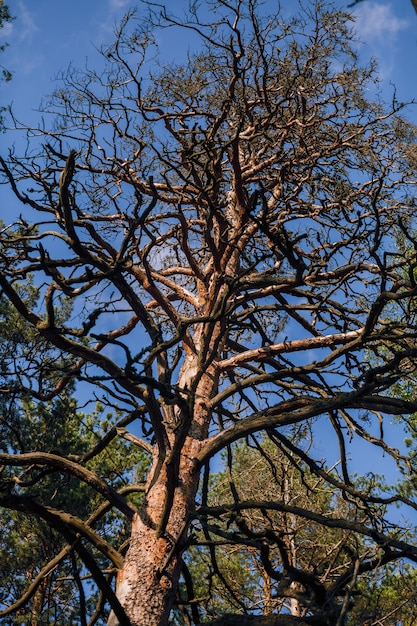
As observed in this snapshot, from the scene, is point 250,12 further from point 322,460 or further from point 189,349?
point 322,460

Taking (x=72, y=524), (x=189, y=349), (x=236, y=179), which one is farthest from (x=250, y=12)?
(x=72, y=524)

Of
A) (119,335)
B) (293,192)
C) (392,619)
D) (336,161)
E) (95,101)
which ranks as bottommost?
(392,619)

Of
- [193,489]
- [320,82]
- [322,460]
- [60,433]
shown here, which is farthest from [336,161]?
[60,433]

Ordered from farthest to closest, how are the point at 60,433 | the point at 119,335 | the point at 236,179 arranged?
the point at 60,433
the point at 119,335
the point at 236,179


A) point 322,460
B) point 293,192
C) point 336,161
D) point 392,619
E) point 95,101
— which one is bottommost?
point 392,619

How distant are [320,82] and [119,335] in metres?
3.98

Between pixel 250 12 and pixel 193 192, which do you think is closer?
pixel 250 12

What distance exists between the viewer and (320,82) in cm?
794

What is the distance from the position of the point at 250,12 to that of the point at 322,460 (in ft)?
16.3

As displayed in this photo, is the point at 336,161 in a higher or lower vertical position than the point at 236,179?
higher

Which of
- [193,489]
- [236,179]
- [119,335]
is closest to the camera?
[193,489]

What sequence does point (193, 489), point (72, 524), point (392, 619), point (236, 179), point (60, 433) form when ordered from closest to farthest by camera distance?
point (72, 524) < point (193, 489) < point (236, 179) < point (392, 619) < point (60, 433)

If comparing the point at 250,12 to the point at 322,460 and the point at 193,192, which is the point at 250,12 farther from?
the point at 322,460

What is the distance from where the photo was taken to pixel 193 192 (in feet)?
26.7
